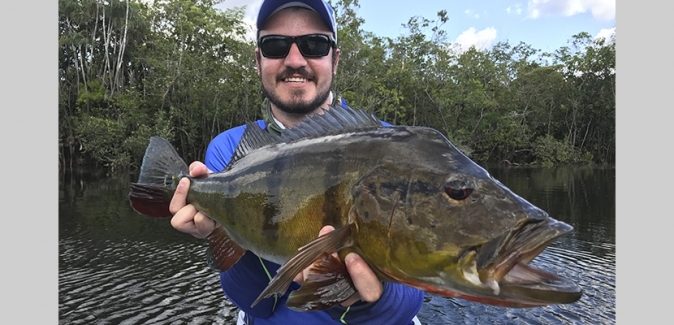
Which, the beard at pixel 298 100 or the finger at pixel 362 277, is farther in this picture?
the beard at pixel 298 100

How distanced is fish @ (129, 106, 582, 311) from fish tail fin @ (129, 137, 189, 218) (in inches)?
13.8

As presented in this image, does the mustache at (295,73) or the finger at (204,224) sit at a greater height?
the mustache at (295,73)

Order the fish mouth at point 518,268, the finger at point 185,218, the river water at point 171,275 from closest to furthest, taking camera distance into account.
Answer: the fish mouth at point 518,268 < the finger at point 185,218 < the river water at point 171,275

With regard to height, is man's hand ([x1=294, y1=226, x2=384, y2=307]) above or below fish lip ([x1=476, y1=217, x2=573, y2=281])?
below

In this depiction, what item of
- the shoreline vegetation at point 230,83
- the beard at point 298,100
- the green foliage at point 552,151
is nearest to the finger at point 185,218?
the beard at point 298,100

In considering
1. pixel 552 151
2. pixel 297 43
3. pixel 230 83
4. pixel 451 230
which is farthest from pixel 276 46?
pixel 552 151

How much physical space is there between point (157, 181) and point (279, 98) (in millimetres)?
1009

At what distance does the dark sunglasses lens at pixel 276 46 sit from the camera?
3.05 metres

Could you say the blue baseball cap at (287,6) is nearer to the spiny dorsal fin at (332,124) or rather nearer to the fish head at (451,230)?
the spiny dorsal fin at (332,124)

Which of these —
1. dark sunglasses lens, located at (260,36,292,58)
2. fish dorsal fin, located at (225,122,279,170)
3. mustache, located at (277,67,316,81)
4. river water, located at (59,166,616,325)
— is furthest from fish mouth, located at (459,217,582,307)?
river water, located at (59,166,616,325)

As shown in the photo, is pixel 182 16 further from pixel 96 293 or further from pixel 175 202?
pixel 175 202

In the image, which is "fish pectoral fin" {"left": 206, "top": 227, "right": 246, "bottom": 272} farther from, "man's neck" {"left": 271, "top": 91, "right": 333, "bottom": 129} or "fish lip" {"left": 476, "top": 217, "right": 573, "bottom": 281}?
"fish lip" {"left": 476, "top": 217, "right": 573, "bottom": 281}

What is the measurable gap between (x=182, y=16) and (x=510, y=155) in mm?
38085

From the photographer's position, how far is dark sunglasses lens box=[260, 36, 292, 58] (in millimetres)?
3047
